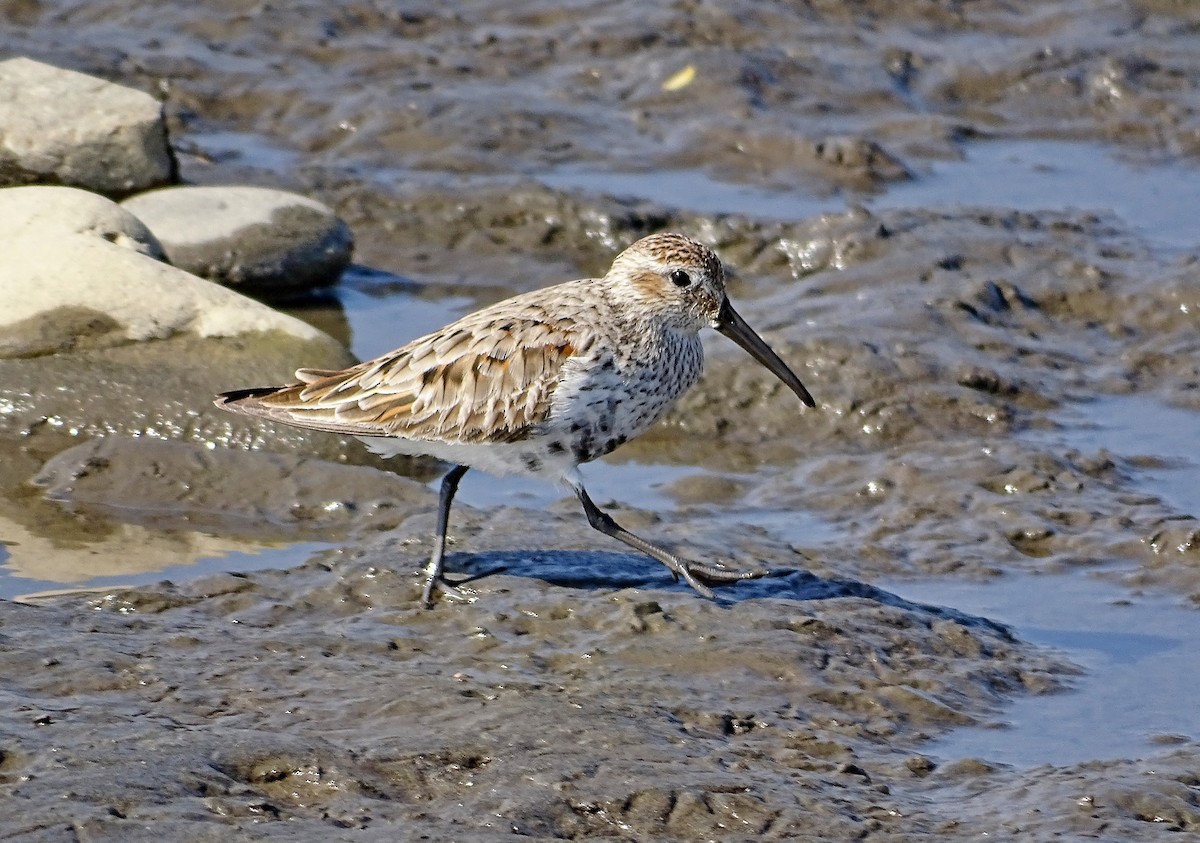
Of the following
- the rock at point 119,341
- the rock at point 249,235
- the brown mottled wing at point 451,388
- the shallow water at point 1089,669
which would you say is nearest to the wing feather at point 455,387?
the brown mottled wing at point 451,388

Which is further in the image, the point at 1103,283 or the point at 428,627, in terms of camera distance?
the point at 1103,283

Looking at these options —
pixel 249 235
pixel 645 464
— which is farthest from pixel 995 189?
pixel 249 235

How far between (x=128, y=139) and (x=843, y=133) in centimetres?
577

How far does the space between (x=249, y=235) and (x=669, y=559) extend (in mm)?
5178

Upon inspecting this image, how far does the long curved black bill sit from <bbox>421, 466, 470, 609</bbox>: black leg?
1.43 m

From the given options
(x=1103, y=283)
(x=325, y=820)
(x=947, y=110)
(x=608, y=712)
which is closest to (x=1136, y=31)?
(x=947, y=110)

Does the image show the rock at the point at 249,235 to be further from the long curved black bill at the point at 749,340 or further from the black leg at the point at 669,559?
the black leg at the point at 669,559

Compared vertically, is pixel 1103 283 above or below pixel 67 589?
above

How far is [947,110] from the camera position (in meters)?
15.1

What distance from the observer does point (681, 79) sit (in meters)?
15.0

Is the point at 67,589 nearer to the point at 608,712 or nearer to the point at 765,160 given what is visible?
the point at 608,712

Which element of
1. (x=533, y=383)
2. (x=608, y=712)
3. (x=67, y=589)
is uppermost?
(x=533, y=383)

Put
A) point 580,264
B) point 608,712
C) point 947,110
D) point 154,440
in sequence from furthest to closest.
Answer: point 947,110 → point 580,264 → point 154,440 → point 608,712

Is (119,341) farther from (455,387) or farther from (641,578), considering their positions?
(641,578)
